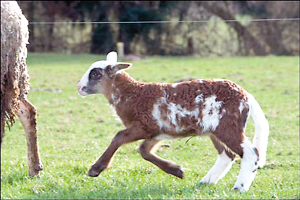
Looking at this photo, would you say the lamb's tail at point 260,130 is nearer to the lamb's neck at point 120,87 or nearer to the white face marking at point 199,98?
the white face marking at point 199,98

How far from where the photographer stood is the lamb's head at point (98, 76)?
25.3 feet

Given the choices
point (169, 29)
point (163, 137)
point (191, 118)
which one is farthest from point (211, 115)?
point (169, 29)

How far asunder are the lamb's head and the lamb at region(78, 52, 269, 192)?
2 centimetres

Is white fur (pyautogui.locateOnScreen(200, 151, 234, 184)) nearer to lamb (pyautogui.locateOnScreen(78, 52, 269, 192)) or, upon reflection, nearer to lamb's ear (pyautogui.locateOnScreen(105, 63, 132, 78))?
lamb (pyautogui.locateOnScreen(78, 52, 269, 192))

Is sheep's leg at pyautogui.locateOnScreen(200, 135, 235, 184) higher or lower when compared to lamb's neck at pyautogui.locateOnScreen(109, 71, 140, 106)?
lower

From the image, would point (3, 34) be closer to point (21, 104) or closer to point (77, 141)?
point (21, 104)

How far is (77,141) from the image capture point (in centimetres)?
1145

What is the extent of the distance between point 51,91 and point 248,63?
9.15 meters

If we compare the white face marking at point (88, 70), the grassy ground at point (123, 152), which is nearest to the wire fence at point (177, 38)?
the grassy ground at point (123, 152)

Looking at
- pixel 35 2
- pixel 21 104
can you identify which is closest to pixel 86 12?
pixel 35 2

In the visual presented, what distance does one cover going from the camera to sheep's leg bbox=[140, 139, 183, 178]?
292 inches

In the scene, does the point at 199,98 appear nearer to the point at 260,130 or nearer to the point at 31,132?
the point at 260,130

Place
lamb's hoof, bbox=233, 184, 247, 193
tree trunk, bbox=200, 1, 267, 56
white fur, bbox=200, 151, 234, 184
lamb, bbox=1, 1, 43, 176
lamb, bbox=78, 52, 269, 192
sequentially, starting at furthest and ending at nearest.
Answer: tree trunk, bbox=200, 1, 267, 56 → white fur, bbox=200, 151, 234, 184 → lamb, bbox=78, 52, 269, 192 → lamb's hoof, bbox=233, 184, 247, 193 → lamb, bbox=1, 1, 43, 176

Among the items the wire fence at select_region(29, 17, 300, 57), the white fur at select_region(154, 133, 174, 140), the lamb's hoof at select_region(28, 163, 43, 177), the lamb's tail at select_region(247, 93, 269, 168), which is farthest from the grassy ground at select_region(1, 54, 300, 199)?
the wire fence at select_region(29, 17, 300, 57)
